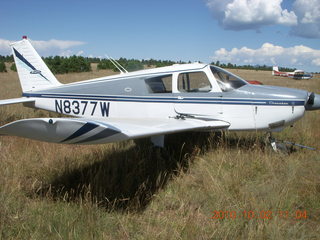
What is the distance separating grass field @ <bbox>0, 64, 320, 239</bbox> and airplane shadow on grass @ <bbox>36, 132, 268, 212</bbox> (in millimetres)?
16

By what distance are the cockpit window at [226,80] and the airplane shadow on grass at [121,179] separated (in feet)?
4.30

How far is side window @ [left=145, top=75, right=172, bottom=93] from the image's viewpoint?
5121mm

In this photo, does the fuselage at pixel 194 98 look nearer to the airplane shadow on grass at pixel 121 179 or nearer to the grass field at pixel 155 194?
the grass field at pixel 155 194

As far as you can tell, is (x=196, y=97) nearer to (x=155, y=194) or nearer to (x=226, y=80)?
(x=226, y=80)

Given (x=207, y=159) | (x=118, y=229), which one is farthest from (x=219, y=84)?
(x=118, y=229)

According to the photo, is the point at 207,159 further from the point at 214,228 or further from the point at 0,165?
the point at 0,165

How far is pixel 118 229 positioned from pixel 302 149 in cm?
410

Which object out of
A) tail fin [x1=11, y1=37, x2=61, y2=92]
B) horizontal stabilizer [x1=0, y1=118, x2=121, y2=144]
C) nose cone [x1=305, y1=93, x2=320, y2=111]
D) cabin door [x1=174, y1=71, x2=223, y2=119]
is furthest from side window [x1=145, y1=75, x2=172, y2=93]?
tail fin [x1=11, y1=37, x2=61, y2=92]

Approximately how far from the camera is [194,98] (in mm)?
4891

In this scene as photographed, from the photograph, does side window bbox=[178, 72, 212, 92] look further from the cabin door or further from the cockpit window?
the cockpit window

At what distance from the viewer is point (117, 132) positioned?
2.44 metres

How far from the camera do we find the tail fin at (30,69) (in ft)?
24.1
